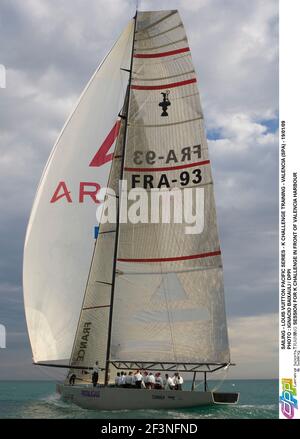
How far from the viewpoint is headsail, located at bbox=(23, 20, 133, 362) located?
939 inches

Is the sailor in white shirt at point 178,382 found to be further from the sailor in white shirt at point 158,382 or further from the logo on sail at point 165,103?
the logo on sail at point 165,103

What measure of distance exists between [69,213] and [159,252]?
4.17m

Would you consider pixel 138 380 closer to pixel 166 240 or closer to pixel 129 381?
pixel 129 381

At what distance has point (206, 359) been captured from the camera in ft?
73.4

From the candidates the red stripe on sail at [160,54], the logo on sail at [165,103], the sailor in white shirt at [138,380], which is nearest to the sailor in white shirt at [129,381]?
the sailor in white shirt at [138,380]

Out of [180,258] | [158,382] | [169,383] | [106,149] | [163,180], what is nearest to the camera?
[169,383]

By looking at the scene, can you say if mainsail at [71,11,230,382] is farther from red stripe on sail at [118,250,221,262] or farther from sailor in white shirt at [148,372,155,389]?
sailor in white shirt at [148,372,155,389]

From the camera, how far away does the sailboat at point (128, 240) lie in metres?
22.6

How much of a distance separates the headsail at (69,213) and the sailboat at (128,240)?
4 centimetres

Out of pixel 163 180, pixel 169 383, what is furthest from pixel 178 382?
pixel 163 180

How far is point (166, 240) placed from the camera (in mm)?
23406
